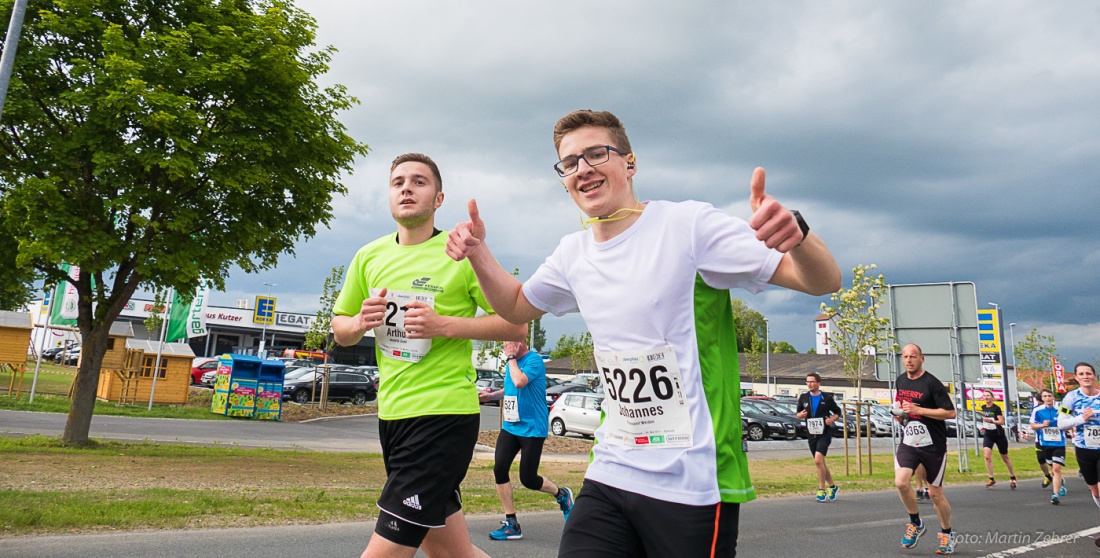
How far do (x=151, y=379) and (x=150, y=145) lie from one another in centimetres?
1746

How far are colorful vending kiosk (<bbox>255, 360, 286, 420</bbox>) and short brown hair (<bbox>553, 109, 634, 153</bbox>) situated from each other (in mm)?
22555

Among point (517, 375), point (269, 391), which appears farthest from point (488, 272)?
point (269, 391)

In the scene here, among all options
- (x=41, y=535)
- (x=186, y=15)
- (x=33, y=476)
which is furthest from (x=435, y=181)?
(x=186, y=15)

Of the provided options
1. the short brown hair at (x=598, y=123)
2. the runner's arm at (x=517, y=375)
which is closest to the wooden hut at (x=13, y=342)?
the runner's arm at (x=517, y=375)

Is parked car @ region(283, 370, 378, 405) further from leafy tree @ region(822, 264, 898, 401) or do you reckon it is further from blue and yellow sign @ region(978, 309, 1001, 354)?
blue and yellow sign @ region(978, 309, 1001, 354)

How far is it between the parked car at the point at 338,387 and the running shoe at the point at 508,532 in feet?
79.4

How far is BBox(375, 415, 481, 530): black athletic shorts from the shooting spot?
3.13 metres

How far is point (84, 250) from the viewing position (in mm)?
10984

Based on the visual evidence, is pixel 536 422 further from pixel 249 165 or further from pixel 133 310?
pixel 133 310

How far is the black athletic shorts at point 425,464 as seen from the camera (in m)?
3.13

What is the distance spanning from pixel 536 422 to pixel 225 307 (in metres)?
69.4

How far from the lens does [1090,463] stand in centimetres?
983

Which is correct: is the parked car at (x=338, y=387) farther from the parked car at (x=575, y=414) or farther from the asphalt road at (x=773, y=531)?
the asphalt road at (x=773, y=531)

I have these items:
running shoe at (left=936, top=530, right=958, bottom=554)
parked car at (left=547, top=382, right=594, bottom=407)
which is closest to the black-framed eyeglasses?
running shoe at (left=936, top=530, right=958, bottom=554)
